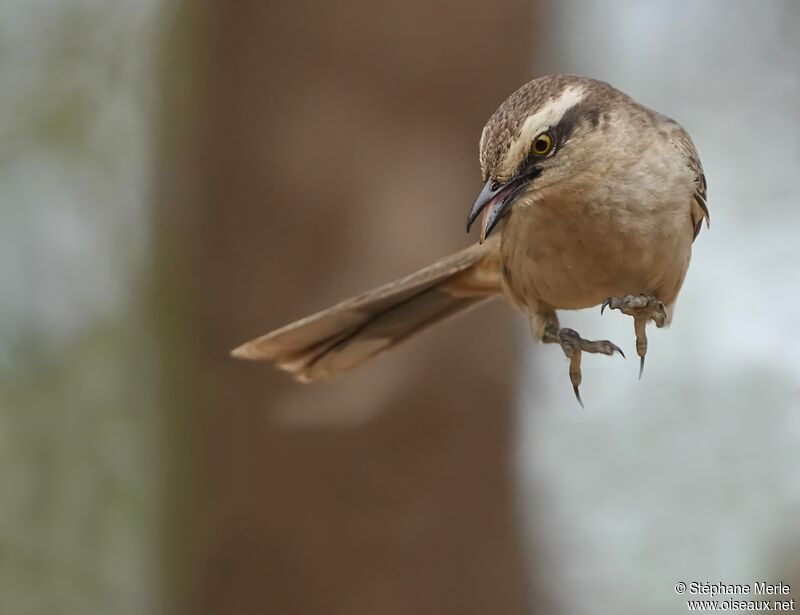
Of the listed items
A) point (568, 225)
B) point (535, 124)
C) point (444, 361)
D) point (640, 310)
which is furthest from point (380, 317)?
point (444, 361)

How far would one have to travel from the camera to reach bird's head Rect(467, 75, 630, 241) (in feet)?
8.09

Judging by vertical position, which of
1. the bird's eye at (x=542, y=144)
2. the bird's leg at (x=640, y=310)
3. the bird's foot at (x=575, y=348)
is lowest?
the bird's foot at (x=575, y=348)

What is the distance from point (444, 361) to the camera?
508 centimetres

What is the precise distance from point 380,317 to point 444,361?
4.75ft

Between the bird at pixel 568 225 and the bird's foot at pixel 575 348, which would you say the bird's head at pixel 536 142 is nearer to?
the bird at pixel 568 225

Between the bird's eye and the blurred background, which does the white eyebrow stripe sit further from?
the blurred background

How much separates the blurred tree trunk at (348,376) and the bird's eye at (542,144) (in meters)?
2.03

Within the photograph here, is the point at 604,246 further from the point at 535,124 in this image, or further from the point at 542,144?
the point at 535,124

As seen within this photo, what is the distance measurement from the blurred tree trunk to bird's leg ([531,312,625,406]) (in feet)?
4.75

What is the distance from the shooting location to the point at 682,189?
121 inches

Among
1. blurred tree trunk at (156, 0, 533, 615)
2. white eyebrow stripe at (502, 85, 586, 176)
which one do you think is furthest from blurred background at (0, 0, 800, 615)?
white eyebrow stripe at (502, 85, 586, 176)

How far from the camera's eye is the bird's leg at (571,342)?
2.60 metres

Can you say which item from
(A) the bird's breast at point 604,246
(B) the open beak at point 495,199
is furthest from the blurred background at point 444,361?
(B) the open beak at point 495,199

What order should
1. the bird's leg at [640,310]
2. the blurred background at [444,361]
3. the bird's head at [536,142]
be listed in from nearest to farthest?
the bird's head at [536,142] < the bird's leg at [640,310] < the blurred background at [444,361]
